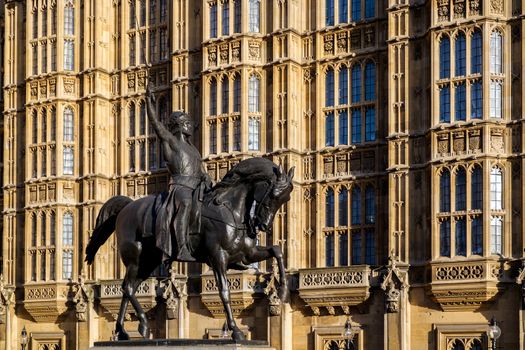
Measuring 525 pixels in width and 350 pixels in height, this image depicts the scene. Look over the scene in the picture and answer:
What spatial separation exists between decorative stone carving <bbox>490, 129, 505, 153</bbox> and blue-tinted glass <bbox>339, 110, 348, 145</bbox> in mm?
6595

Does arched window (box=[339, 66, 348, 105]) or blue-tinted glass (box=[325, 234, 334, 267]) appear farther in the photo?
arched window (box=[339, 66, 348, 105])

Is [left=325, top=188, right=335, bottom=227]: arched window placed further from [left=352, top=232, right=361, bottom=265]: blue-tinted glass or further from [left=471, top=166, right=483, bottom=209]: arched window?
[left=471, top=166, right=483, bottom=209]: arched window

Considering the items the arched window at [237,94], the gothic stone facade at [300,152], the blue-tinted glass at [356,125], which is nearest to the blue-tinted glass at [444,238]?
the gothic stone facade at [300,152]

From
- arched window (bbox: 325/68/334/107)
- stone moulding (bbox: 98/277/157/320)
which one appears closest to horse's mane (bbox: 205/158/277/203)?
arched window (bbox: 325/68/334/107)

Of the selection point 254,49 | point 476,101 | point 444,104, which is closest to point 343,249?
point 444,104

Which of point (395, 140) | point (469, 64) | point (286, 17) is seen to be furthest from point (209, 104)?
point (469, 64)

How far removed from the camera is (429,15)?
125 feet

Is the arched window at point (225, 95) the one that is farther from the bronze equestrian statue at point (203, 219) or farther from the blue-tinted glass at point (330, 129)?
the bronze equestrian statue at point (203, 219)

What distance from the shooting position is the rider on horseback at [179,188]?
17766mm

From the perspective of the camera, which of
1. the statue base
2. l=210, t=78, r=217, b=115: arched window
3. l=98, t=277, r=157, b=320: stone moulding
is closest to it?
the statue base

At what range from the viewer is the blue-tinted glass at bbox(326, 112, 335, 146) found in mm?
41375

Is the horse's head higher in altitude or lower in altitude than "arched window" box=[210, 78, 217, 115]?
lower

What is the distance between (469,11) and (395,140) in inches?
206

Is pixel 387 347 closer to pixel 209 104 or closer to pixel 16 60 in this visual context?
pixel 209 104
